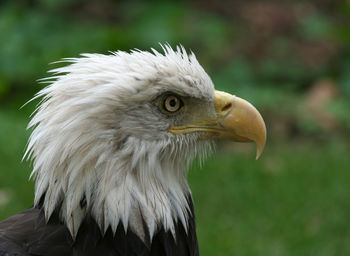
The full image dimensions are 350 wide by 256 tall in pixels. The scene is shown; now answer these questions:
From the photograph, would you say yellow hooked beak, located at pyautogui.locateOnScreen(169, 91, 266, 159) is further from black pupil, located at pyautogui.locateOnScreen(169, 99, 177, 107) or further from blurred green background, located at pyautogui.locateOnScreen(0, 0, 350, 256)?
blurred green background, located at pyautogui.locateOnScreen(0, 0, 350, 256)

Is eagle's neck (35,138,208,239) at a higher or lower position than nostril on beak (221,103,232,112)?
lower

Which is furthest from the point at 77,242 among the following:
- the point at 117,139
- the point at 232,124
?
the point at 232,124

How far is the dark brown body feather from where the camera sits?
3.04 metres

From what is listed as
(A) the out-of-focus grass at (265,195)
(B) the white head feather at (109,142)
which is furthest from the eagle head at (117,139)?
(A) the out-of-focus grass at (265,195)

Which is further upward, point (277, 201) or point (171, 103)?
point (171, 103)

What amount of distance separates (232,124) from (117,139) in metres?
0.67

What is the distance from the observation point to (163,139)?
327cm

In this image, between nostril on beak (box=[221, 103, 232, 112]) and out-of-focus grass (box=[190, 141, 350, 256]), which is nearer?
nostril on beak (box=[221, 103, 232, 112])

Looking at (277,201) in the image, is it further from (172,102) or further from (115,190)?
(115,190)

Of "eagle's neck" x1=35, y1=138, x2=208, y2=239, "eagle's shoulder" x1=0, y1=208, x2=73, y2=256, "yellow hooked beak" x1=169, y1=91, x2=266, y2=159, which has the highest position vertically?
"yellow hooked beak" x1=169, y1=91, x2=266, y2=159

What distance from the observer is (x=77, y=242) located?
3.07 meters

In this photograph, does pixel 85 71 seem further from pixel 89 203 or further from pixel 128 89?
pixel 89 203

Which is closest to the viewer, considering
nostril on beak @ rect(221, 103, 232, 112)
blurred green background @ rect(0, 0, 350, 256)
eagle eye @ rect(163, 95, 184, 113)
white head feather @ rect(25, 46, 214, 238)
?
white head feather @ rect(25, 46, 214, 238)

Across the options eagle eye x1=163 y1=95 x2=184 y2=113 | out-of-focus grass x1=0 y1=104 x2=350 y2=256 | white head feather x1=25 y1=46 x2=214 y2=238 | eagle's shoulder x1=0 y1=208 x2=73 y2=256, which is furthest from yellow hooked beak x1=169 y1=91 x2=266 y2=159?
out-of-focus grass x1=0 y1=104 x2=350 y2=256
